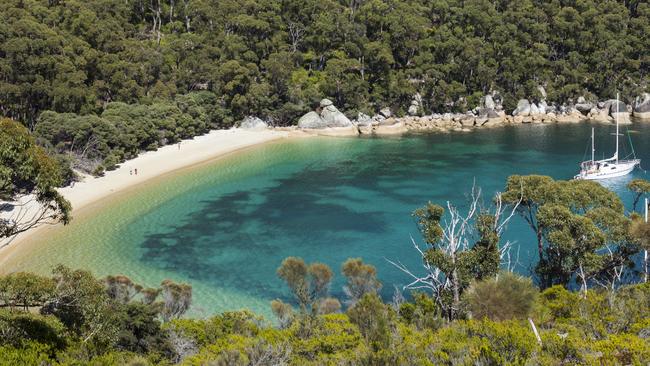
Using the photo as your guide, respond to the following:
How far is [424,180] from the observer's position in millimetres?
44188

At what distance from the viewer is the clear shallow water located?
89.0 feet

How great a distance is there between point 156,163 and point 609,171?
126 feet

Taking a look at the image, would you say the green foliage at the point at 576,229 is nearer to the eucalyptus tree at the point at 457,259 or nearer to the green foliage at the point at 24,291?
the eucalyptus tree at the point at 457,259

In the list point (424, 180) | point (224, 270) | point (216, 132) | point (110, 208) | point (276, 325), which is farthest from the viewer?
point (216, 132)

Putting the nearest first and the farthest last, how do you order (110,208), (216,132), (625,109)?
(110,208)
(216,132)
(625,109)

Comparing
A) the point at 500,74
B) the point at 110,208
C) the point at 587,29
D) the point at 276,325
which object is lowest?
the point at 276,325

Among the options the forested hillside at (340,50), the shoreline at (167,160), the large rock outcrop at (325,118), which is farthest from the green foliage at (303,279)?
the large rock outcrop at (325,118)

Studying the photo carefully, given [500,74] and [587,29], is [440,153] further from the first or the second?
[587,29]

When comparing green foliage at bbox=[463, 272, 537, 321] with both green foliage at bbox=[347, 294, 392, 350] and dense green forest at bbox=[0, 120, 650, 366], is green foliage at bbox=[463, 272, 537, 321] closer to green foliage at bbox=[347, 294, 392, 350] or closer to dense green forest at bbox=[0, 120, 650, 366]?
dense green forest at bbox=[0, 120, 650, 366]

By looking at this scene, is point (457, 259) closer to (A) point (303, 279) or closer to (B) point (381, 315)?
(B) point (381, 315)

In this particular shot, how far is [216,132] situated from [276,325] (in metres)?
44.2

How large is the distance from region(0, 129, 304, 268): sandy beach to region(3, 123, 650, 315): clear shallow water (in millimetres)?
1395

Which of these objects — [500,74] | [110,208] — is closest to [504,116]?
[500,74]

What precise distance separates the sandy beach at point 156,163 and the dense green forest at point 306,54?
7.31 feet
